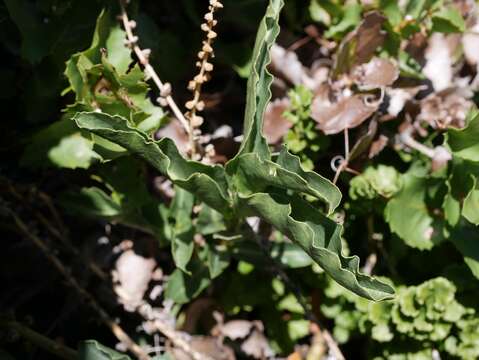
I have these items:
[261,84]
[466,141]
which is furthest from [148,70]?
[466,141]

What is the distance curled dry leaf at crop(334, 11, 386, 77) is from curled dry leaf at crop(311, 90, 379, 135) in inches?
2.9

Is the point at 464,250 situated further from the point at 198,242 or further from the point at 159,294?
the point at 159,294

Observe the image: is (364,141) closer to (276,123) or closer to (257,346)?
(276,123)

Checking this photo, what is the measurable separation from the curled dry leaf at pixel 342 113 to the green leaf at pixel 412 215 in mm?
159

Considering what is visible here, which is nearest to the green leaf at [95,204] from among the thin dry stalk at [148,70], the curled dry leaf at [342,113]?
the thin dry stalk at [148,70]

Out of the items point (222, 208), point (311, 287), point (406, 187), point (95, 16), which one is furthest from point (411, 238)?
point (95, 16)

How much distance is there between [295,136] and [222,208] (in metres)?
0.30

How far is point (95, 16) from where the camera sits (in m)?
1.37

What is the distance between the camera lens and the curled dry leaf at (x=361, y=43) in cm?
140

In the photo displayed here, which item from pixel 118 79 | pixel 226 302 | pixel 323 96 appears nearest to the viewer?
pixel 118 79

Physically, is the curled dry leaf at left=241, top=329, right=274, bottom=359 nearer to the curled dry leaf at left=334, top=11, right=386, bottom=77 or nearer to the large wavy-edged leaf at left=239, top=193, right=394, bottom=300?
the large wavy-edged leaf at left=239, top=193, right=394, bottom=300

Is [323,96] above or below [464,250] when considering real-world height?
above

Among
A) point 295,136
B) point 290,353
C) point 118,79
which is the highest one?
point 118,79

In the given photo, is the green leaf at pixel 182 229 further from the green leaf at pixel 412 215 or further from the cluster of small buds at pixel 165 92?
the green leaf at pixel 412 215
